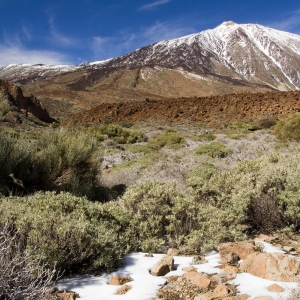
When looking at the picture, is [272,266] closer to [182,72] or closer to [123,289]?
[123,289]

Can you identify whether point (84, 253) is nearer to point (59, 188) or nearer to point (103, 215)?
point (103, 215)

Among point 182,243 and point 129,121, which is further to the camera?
point 129,121

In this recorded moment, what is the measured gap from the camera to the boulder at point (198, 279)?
2.55 metres

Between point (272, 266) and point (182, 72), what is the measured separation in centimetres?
7699

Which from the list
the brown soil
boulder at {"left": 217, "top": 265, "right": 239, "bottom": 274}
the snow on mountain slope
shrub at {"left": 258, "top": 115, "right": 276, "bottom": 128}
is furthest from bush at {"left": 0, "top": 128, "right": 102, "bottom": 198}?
the snow on mountain slope

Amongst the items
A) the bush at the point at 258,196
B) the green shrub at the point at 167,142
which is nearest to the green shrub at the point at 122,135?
Result: the green shrub at the point at 167,142

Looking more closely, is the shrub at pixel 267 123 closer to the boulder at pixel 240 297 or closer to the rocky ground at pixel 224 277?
the rocky ground at pixel 224 277

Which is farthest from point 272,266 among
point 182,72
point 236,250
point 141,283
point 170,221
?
point 182,72

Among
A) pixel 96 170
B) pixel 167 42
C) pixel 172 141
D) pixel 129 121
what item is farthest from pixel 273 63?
pixel 96 170

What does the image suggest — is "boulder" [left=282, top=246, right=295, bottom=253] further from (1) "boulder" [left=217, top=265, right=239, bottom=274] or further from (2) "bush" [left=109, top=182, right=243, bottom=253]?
(1) "boulder" [left=217, top=265, right=239, bottom=274]

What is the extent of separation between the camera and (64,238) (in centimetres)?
281

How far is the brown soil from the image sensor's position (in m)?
23.0

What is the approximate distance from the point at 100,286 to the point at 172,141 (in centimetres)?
1170

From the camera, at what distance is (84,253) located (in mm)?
2844
